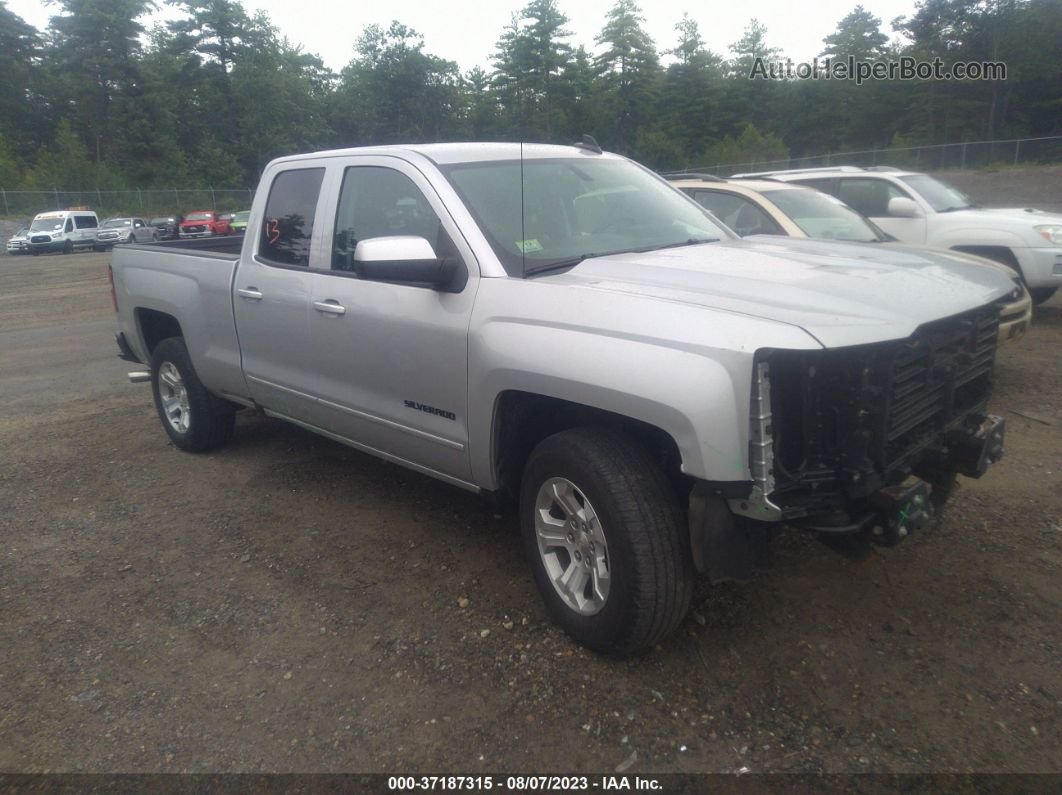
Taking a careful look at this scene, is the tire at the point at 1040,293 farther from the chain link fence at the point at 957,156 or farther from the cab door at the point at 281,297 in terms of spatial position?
the chain link fence at the point at 957,156

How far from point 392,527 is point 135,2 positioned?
60418mm

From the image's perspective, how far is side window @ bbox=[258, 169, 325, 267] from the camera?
4605 millimetres

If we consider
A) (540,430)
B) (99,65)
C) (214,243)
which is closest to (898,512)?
(540,430)

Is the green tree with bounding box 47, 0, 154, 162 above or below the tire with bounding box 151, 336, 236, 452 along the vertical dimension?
above

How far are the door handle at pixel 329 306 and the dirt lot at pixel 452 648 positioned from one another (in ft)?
3.93

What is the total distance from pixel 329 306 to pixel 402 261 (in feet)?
3.16

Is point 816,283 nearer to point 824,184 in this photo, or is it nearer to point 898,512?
point 898,512

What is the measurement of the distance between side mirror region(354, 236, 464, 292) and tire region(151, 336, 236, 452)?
276 cm

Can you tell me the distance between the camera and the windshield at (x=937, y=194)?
9.27 m

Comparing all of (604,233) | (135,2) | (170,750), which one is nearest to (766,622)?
(604,233)

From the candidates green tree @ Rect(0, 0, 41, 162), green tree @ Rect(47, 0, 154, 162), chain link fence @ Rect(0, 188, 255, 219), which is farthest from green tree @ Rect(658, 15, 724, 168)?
green tree @ Rect(0, 0, 41, 162)

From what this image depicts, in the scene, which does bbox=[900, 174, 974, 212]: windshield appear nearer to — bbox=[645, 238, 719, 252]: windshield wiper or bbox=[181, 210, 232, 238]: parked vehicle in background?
bbox=[645, 238, 719, 252]: windshield wiper

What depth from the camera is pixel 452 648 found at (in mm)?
3393

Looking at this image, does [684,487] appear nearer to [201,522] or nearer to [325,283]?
[325,283]
